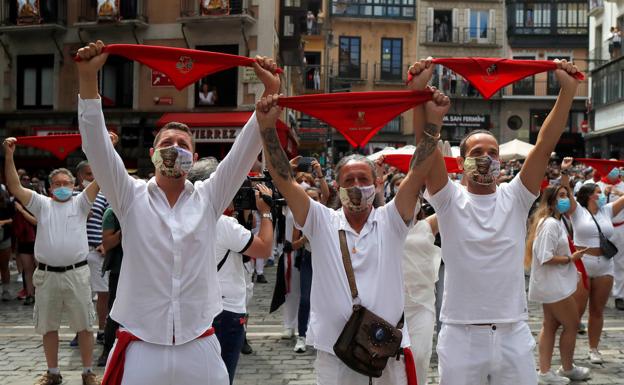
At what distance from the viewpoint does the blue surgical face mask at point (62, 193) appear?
7.27 metres

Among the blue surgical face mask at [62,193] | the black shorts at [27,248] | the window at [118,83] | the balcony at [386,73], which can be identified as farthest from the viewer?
the balcony at [386,73]

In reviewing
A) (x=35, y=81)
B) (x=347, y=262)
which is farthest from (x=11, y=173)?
(x=35, y=81)

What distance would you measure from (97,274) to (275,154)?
571cm

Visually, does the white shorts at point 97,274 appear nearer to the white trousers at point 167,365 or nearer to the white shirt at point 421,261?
the white shirt at point 421,261

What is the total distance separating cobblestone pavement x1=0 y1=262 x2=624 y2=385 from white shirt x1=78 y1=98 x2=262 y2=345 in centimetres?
389

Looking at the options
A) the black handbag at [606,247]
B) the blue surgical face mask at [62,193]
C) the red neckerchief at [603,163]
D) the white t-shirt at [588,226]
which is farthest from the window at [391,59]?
the blue surgical face mask at [62,193]

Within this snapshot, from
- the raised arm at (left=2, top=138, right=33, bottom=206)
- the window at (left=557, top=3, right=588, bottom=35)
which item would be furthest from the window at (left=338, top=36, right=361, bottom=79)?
the raised arm at (left=2, top=138, right=33, bottom=206)

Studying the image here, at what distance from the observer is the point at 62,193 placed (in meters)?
7.28

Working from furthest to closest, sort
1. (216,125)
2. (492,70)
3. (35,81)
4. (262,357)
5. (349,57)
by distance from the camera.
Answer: (349,57)
(35,81)
(216,125)
(262,357)
(492,70)

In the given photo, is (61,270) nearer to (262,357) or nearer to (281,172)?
(262,357)

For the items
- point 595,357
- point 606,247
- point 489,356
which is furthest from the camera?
point 606,247

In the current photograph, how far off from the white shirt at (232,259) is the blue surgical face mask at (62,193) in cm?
264

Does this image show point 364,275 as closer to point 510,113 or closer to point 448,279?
point 448,279

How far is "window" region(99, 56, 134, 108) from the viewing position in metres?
23.5
